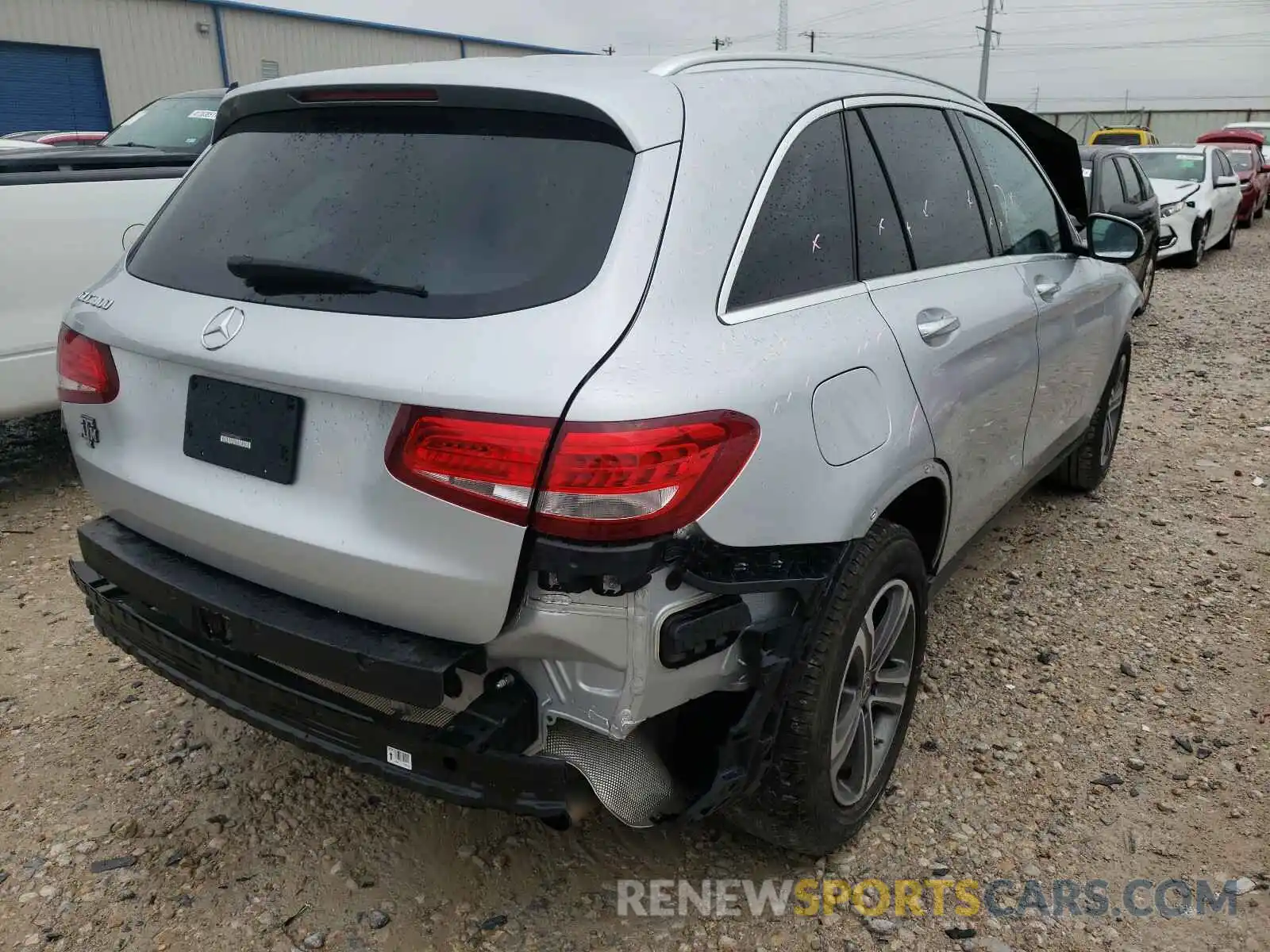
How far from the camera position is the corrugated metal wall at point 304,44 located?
25078mm

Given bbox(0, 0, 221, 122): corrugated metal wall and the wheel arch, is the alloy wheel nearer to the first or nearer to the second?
the wheel arch

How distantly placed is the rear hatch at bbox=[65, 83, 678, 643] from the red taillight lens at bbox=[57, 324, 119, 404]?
31 mm

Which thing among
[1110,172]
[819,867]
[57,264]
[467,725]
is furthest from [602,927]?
[1110,172]

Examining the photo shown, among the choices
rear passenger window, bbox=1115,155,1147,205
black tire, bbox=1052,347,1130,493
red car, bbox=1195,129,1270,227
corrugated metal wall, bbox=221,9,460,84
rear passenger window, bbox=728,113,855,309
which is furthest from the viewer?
corrugated metal wall, bbox=221,9,460,84

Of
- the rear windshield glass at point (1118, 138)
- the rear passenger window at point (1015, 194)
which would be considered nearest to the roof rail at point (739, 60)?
the rear passenger window at point (1015, 194)

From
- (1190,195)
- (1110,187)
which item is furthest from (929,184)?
(1190,195)

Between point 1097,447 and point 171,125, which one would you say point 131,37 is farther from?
point 1097,447

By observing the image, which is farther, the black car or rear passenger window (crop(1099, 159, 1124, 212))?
rear passenger window (crop(1099, 159, 1124, 212))

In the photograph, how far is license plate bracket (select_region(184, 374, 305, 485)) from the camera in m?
1.86

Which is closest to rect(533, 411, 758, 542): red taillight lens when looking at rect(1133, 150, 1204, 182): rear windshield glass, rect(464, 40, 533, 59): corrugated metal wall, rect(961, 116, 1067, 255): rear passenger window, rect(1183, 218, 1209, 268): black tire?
rect(961, 116, 1067, 255): rear passenger window

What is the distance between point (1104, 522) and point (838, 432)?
3080 mm

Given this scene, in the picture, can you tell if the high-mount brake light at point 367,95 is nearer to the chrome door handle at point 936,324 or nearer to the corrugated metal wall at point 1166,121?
the chrome door handle at point 936,324

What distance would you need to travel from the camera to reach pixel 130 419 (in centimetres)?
216

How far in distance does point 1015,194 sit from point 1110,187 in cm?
630
